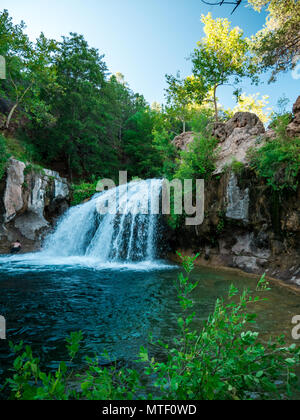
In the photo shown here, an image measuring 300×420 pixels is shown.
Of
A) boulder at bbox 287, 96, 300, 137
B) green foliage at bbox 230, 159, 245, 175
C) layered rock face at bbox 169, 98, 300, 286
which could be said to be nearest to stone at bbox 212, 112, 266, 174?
layered rock face at bbox 169, 98, 300, 286

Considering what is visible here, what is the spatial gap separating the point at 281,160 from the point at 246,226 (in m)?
2.62

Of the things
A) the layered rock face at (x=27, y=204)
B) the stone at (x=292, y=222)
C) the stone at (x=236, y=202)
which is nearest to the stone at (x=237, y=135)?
the stone at (x=236, y=202)

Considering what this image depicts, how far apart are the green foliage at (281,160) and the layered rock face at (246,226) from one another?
375 millimetres

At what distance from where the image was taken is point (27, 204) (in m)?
12.9

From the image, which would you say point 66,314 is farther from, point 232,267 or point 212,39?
point 212,39

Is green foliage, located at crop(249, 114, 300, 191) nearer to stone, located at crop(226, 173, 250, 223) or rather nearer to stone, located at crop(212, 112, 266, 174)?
stone, located at crop(226, 173, 250, 223)

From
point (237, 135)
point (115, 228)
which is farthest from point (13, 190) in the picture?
point (237, 135)

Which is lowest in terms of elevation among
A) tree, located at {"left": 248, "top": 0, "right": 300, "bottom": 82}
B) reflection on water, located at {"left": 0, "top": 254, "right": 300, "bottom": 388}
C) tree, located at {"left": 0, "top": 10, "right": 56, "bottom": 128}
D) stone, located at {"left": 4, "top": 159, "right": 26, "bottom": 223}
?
reflection on water, located at {"left": 0, "top": 254, "right": 300, "bottom": 388}

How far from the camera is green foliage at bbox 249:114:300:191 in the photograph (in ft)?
21.1

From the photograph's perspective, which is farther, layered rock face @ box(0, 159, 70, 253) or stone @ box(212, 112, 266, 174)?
layered rock face @ box(0, 159, 70, 253)

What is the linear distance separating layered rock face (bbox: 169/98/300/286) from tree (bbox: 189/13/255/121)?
27.2ft

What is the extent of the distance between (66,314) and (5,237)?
1021 cm

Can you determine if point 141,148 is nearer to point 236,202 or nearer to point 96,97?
point 96,97

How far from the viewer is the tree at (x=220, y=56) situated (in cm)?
1628
